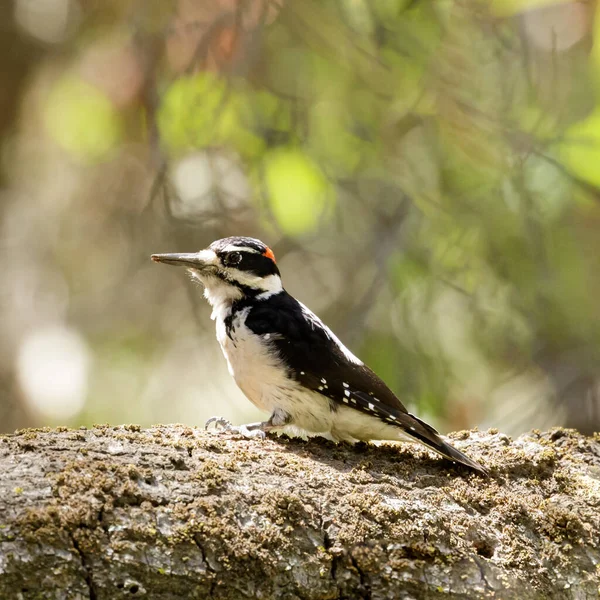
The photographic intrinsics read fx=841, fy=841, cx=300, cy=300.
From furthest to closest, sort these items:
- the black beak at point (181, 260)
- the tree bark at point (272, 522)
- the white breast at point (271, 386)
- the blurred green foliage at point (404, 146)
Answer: the blurred green foliage at point (404, 146) < the black beak at point (181, 260) < the white breast at point (271, 386) < the tree bark at point (272, 522)

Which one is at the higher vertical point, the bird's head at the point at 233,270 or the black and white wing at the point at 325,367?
the bird's head at the point at 233,270

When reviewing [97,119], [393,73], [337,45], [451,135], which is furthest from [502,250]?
[97,119]

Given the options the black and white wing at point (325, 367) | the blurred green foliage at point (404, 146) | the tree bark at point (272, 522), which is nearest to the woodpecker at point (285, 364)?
the black and white wing at point (325, 367)

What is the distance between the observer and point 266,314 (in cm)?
354

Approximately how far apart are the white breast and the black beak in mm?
362

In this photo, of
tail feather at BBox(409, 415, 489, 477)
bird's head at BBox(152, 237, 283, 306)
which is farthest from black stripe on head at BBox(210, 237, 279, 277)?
tail feather at BBox(409, 415, 489, 477)

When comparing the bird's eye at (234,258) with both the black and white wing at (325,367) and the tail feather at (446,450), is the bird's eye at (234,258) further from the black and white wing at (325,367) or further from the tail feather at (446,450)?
the tail feather at (446,450)

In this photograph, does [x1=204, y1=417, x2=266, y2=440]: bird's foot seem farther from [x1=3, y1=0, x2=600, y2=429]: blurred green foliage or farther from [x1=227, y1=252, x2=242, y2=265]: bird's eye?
[x1=3, y1=0, x2=600, y2=429]: blurred green foliage

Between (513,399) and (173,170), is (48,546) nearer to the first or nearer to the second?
(173,170)

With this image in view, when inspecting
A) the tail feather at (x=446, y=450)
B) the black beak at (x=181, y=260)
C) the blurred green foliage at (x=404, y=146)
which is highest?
the blurred green foliage at (x=404, y=146)

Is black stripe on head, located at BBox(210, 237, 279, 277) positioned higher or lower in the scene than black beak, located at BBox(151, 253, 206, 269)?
higher

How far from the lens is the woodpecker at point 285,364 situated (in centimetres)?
321

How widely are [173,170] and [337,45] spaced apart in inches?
47.6

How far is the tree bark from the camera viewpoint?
212 centimetres
